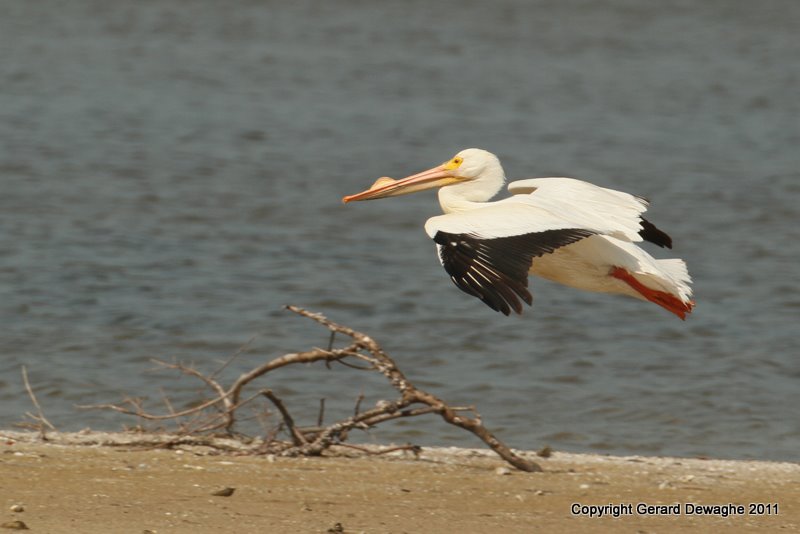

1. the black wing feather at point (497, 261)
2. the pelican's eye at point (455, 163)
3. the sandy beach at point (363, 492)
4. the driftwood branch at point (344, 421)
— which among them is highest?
the pelican's eye at point (455, 163)

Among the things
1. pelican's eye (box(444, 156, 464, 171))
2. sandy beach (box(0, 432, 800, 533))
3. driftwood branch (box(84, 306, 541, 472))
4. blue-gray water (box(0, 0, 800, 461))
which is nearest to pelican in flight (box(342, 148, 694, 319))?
pelican's eye (box(444, 156, 464, 171))

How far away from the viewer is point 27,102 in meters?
17.9

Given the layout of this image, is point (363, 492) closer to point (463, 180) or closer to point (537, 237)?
point (537, 237)

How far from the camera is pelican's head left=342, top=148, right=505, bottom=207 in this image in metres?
7.11

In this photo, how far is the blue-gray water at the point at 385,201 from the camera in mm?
8297

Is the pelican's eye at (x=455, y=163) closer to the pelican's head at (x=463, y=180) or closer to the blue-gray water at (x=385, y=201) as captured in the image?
the pelican's head at (x=463, y=180)

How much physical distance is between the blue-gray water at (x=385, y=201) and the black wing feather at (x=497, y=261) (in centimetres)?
163

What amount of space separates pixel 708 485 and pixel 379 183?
2.17 metres

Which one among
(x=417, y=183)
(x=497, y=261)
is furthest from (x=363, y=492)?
(x=417, y=183)

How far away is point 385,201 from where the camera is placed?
44.8ft

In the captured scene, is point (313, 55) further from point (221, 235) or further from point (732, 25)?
point (221, 235)

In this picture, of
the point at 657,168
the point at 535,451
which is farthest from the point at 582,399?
the point at 657,168

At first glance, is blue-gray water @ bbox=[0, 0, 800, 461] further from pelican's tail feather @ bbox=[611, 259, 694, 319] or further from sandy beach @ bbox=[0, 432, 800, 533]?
pelican's tail feather @ bbox=[611, 259, 694, 319]

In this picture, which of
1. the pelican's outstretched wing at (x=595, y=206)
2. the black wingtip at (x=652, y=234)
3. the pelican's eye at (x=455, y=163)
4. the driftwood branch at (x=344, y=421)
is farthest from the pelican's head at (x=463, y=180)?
the driftwood branch at (x=344, y=421)
